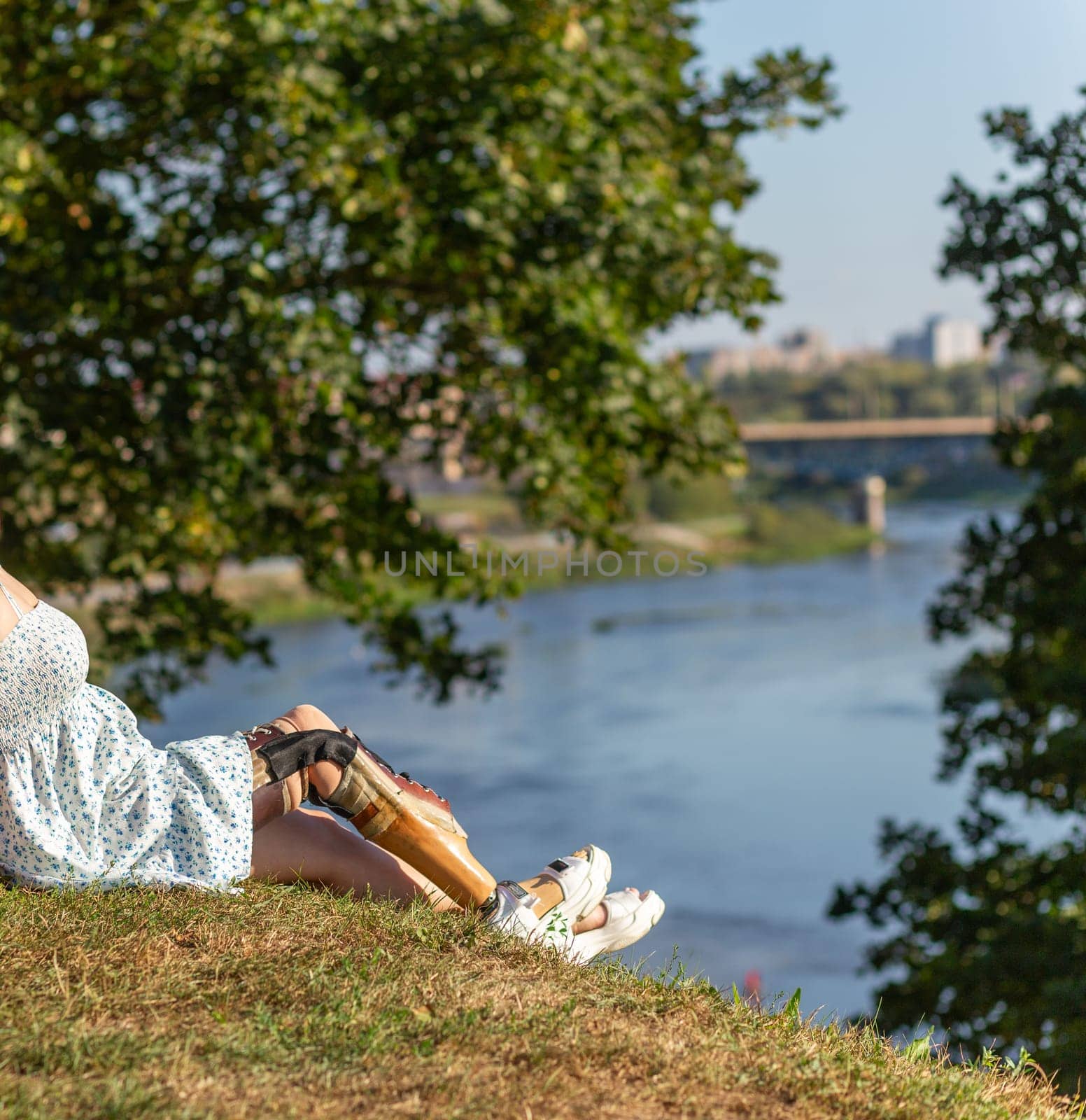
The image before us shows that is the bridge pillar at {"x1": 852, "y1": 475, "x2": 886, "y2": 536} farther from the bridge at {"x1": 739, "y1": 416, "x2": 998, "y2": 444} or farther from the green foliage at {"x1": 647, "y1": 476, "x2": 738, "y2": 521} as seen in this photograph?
the bridge at {"x1": 739, "y1": 416, "x2": 998, "y2": 444}

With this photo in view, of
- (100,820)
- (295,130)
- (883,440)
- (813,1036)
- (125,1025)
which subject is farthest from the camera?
(883,440)

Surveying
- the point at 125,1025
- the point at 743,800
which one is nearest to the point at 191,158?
the point at 125,1025

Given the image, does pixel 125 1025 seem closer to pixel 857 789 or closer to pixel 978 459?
pixel 857 789

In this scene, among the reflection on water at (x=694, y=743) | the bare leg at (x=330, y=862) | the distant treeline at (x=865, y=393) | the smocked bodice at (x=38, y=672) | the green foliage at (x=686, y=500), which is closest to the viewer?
the smocked bodice at (x=38, y=672)

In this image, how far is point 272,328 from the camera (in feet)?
19.6

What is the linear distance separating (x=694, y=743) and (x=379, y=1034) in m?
32.8

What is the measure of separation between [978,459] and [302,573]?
3825 centimetres

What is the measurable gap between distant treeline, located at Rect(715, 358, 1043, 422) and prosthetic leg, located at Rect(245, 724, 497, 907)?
43418 millimetres

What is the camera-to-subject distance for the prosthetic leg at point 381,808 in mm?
3088

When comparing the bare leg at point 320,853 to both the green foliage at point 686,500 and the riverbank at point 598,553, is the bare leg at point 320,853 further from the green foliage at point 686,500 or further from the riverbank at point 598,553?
the green foliage at point 686,500

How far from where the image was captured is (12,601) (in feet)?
9.29

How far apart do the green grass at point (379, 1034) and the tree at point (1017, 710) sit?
141 inches

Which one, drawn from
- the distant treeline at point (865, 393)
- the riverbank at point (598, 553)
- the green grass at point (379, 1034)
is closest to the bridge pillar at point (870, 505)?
the riverbank at point (598, 553)

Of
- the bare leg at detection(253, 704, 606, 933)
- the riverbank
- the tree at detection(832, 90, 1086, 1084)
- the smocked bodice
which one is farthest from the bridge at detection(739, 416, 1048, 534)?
the smocked bodice
